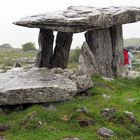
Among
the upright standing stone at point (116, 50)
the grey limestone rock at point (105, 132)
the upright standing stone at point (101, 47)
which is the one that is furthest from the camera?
the upright standing stone at point (116, 50)

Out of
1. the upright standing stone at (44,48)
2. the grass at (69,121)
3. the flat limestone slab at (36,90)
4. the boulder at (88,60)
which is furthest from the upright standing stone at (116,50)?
the grass at (69,121)

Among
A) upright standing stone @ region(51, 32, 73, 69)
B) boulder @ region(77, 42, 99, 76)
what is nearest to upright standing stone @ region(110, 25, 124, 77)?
boulder @ region(77, 42, 99, 76)

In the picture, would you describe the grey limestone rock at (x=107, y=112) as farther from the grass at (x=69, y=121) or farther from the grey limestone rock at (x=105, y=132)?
the grey limestone rock at (x=105, y=132)

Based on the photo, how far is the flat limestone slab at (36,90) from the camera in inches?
860

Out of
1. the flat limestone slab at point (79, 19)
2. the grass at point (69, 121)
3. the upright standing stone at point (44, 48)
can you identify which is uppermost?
the flat limestone slab at point (79, 19)

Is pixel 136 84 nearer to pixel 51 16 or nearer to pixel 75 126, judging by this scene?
pixel 51 16

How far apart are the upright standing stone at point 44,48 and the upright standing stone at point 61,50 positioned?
1.47 feet

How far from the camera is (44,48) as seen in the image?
3042cm

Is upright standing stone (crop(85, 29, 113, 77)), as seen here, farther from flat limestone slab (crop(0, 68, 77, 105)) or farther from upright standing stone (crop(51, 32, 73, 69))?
flat limestone slab (crop(0, 68, 77, 105))

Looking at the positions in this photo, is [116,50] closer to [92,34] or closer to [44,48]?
[92,34]

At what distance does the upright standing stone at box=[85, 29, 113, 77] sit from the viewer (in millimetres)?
31156

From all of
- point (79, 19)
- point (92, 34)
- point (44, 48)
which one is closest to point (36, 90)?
point (79, 19)

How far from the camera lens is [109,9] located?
30.4 m

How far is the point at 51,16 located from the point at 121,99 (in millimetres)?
6156
